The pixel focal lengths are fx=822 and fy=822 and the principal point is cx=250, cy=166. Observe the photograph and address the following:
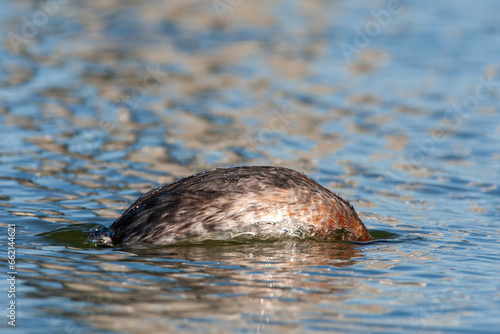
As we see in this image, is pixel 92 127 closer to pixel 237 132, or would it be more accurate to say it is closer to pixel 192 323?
pixel 237 132

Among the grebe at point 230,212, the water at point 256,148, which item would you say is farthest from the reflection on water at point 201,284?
the grebe at point 230,212

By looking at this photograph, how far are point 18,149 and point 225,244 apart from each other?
539 centimetres

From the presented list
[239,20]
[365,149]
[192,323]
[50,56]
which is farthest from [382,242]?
[239,20]

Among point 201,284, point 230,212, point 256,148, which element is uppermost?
point 256,148

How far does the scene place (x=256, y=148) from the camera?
1333cm

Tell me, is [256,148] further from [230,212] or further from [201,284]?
[201,284]

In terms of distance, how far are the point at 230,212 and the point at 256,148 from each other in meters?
5.03

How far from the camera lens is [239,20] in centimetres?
2400

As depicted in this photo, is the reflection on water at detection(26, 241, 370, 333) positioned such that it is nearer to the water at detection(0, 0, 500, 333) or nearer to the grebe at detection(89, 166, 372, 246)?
the water at detection(0, 0, 500, 333)

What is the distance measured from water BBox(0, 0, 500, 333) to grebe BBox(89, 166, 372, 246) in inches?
7.3

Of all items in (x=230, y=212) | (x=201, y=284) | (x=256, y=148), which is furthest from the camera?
(x=256, y=148)

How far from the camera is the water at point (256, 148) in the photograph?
6.70 metres

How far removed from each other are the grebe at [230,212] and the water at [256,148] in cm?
19

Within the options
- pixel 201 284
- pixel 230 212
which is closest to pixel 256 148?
pixel 230 212
